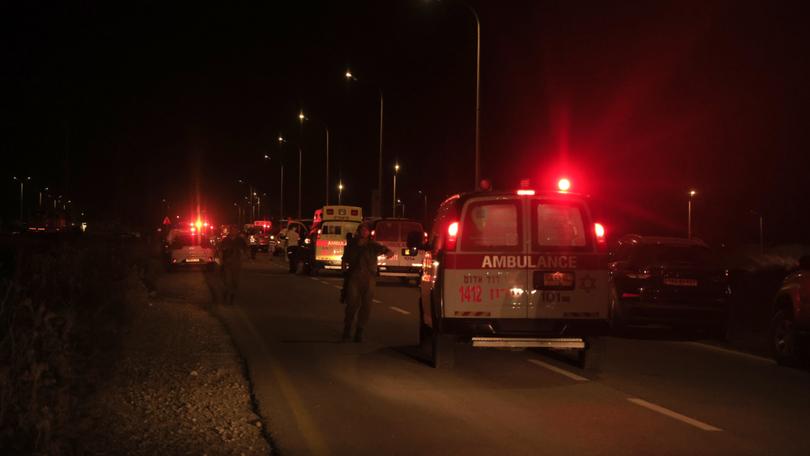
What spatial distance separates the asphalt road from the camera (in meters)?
8.20

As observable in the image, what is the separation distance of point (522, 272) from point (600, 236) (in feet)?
3.63

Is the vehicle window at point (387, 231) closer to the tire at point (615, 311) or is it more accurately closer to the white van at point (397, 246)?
the white van at point (397, 246)

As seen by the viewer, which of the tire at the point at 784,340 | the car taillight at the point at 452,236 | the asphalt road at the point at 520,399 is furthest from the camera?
the tire at the point at 784,340

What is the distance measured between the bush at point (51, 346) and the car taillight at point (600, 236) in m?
5.96

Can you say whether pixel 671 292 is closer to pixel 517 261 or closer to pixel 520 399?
pixel 517 261

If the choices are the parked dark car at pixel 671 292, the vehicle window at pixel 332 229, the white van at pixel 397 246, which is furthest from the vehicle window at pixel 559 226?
the vehicle window at pixel 332 229

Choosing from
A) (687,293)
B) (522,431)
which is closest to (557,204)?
(522,431)

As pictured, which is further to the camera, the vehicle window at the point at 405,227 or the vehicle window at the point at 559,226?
the vehicle window at the point at 405,227

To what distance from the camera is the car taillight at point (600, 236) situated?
1169cm

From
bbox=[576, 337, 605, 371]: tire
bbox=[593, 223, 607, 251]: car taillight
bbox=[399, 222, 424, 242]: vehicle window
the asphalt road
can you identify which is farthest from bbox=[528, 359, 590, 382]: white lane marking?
bbox=[399, 222, 424, 242]: vehicle window

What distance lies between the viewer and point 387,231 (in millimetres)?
30859

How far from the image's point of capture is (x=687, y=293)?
1628 centimetres

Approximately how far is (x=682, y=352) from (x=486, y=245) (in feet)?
15.9

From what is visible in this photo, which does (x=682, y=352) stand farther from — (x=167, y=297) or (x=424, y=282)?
(x=167, y=297)
